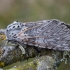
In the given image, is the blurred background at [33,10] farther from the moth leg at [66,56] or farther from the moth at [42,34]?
the moth leg at [66,56]

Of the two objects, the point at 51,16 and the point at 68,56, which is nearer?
the point at 68,56

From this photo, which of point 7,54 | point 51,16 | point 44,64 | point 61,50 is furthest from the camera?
point 51,16

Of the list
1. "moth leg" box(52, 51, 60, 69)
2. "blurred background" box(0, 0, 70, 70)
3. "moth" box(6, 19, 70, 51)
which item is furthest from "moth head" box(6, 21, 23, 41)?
"blurred background" box(0, 0, 70, 70)

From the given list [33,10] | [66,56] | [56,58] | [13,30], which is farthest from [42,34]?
[33,10]

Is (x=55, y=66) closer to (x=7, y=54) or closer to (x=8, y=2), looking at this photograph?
(x=7, y=54)

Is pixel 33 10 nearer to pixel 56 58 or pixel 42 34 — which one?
pixel 42 34

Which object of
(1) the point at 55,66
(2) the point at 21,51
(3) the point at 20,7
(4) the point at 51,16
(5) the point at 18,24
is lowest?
(1) the point at 55,66

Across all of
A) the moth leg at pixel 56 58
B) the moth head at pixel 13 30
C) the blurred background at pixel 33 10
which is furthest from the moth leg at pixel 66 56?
the blurred background at pixel 33 10

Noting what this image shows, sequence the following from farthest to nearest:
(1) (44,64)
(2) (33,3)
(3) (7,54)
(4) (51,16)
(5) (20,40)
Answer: (2) (33,3)
(4) (51,16)
(5) (20,40)
(3) (7,54)
(1) (44,64)

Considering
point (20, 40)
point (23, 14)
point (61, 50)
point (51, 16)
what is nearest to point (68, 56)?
point (61, 50)

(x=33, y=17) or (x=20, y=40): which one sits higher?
(x=33, y=17)
